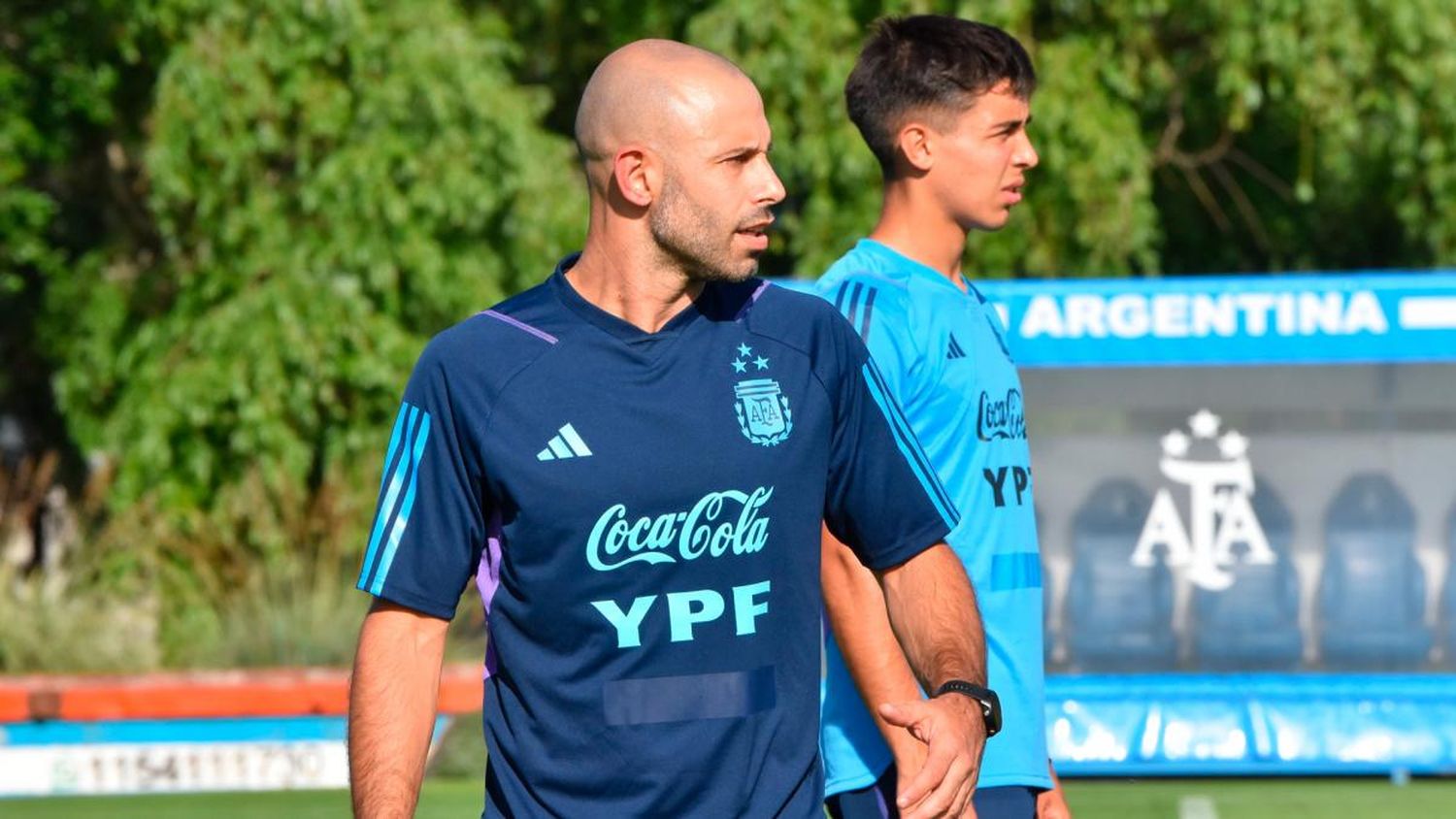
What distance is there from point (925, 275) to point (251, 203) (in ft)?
34.5

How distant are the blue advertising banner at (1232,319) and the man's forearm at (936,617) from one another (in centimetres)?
762

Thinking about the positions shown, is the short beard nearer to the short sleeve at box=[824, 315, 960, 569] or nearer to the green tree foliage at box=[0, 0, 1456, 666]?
the short sleeve at box=[824, 315, 960, 569]

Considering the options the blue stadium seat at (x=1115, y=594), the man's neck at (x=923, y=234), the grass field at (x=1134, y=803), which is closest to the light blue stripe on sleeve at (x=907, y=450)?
the man's neck at (x=923, y=234)

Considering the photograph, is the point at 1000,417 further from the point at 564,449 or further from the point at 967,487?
the point at 564,449

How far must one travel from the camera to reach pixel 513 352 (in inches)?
128

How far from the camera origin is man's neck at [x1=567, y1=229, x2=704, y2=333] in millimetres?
3342

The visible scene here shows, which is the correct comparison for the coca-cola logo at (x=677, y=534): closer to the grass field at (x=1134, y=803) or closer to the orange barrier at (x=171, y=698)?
the grass field at (x=1134, y=803)

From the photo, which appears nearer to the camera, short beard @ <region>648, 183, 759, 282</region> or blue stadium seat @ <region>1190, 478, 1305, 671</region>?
short beard @ <region>648, 183, 759, 282</region>

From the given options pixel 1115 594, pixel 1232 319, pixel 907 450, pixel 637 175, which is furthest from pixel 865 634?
pixel 1115 594

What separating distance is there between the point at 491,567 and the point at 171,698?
8.99 meters

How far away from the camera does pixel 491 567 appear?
3271mm

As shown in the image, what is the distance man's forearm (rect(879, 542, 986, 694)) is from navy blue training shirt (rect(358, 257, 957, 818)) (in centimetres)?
18

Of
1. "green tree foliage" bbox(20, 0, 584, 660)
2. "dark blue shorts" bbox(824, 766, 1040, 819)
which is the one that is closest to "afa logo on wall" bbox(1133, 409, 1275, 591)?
"green tree foliage" bbox(20, 0, 584, 660)

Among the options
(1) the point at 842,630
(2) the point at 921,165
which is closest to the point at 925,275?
(2) the point at 921,165
